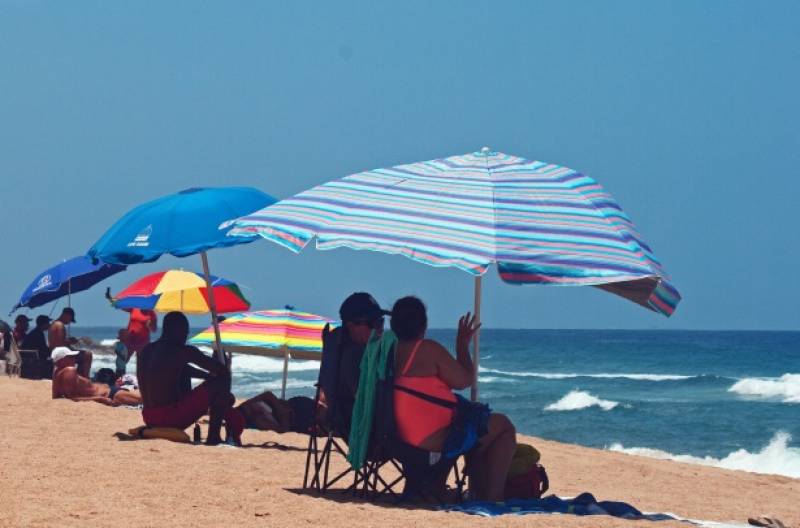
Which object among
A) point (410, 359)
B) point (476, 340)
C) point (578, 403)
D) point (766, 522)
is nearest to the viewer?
point (410, 359)

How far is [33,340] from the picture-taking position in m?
17.0

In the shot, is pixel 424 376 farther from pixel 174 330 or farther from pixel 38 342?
pixel 38 342

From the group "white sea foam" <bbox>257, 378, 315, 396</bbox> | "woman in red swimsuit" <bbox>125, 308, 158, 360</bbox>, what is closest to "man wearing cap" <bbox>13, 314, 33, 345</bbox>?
"woman in red swimsuit" <bbox>125, 308, 158, 360</bbox>

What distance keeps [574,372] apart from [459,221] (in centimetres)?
4638

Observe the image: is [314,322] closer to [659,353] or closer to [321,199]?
[321,199]

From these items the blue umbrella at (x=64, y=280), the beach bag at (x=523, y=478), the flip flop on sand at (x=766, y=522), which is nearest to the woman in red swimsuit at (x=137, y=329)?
the blue umbrella at (x=64, y=280)

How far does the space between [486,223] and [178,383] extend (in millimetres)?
3508

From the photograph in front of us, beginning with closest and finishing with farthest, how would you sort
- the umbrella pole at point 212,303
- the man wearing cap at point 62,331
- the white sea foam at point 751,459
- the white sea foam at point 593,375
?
the umbrella pole at point 212,303, the man wearing cap at point 62,331, the white sea foam at point 751,459, the white sea foam at point 593,375

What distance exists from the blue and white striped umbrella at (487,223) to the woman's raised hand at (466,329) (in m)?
0.53

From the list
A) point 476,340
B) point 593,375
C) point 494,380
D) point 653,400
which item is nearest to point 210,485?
point 476,340

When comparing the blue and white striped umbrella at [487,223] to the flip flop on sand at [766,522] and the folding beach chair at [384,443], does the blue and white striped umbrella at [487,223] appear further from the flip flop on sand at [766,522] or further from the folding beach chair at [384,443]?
the flip flop on sand at [766,522]

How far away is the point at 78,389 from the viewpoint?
499 inches

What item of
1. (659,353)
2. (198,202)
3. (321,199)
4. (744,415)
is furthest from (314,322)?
(659,353)

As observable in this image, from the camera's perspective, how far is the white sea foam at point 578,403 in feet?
101
